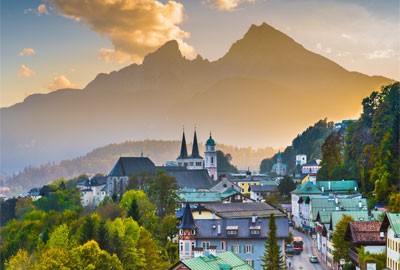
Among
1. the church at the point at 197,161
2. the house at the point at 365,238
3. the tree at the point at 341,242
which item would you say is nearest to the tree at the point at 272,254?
the tree at the point at 341,242

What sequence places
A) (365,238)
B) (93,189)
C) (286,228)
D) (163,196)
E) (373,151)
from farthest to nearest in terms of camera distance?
(93,189), (163,196), (373,151), (286,228), (365,238)

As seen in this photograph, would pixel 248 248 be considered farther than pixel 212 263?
Yes

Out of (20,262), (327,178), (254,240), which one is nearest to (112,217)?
(254,240)

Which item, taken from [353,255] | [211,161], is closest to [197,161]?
[211,161]

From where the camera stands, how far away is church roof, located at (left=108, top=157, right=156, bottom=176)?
495 ft

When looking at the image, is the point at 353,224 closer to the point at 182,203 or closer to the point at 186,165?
the point at 182,203

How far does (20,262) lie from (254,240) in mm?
21512

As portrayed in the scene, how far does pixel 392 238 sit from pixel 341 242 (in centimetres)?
1000

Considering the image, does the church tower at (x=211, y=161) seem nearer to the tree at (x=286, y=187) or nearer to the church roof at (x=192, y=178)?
the church roof at (x=192, y=178)

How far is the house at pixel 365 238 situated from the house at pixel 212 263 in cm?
1138

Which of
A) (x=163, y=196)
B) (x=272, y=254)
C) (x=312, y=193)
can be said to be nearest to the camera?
(x=272, y=254)

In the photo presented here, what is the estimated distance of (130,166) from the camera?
154 m

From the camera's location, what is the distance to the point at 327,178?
351 ft

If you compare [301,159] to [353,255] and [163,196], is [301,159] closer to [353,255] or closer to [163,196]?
[163,196]
